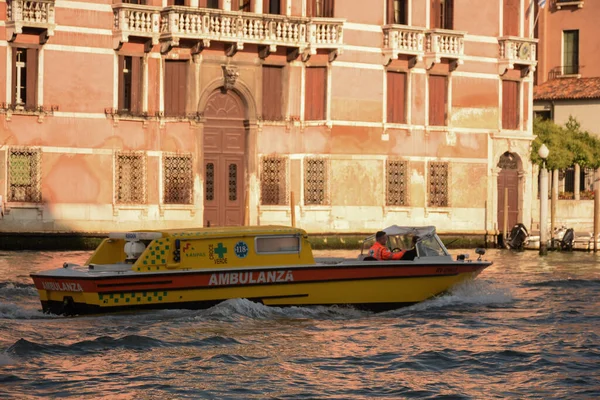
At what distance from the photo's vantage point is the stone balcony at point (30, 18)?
127 ft

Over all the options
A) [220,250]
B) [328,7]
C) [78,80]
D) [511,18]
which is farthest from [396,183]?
[220,250]

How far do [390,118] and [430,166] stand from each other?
7.29 feet

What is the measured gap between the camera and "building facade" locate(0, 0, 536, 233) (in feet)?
131

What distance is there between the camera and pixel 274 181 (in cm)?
4394

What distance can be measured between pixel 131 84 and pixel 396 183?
956cm

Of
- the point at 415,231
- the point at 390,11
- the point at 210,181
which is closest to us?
the point at 415,231

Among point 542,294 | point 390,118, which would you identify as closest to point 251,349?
point 542,294

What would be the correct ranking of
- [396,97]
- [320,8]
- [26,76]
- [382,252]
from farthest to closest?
[396,97]
[320,8]
[26,76]
[382,252]

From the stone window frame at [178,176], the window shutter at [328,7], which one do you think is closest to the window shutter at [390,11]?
the window shutter at [328,7]

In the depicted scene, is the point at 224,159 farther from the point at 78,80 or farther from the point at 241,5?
the point at 78,80

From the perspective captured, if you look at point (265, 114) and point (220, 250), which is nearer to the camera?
point (220, 250)

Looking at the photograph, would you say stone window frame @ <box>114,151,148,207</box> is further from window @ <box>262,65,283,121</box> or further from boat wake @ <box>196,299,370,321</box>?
boat wake @ <box>196,299,370,321</box>

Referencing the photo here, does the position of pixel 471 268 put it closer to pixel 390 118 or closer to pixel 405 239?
pixel 405 239

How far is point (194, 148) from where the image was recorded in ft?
140
